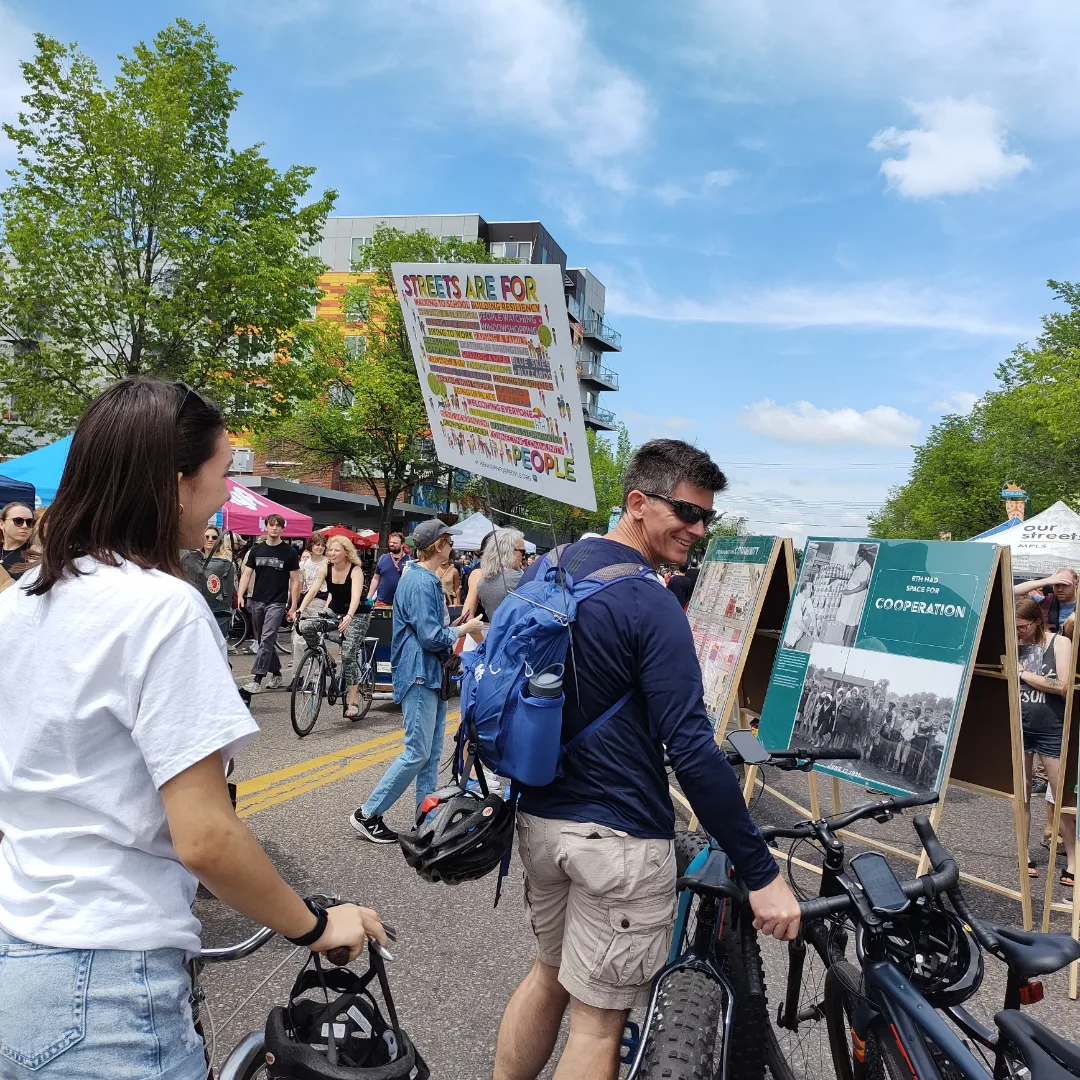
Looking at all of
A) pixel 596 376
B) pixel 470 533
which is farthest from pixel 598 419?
pixel 470 533

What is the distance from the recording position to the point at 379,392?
3641 centimetres

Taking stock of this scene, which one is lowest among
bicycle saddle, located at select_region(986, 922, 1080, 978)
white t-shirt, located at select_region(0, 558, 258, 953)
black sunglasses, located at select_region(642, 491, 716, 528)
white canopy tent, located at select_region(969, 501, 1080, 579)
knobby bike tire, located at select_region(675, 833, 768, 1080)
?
knobby bike tire, located at select_region(675, 833, 768, 1080)

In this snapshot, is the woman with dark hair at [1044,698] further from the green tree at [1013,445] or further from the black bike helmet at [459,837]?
the green tree at [1013,445]

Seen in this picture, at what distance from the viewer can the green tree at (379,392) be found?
3669cm

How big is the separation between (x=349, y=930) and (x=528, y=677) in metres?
0.82

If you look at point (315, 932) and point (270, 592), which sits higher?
point (315, 932)

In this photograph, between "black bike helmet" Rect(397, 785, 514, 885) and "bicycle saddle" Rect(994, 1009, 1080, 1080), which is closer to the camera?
"bicycle saddle" Rect(994, 1009, 1080, 1080)

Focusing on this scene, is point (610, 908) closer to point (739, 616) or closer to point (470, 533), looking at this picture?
point (739, 616)

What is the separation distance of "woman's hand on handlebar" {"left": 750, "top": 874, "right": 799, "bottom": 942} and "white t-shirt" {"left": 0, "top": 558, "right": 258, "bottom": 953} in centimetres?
138

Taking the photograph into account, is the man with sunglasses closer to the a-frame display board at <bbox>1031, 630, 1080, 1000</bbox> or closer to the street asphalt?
the street asphalt

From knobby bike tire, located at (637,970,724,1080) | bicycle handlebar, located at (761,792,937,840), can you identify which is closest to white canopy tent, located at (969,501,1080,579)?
bicycle handlebar, located at (761,792,937,840)

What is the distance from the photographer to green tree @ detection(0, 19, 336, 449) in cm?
1667

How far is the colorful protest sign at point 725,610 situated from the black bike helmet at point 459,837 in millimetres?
3518

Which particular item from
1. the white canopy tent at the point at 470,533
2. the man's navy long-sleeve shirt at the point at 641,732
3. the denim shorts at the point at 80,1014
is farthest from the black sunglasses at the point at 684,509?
the white canopy tent at the point at 470,533
